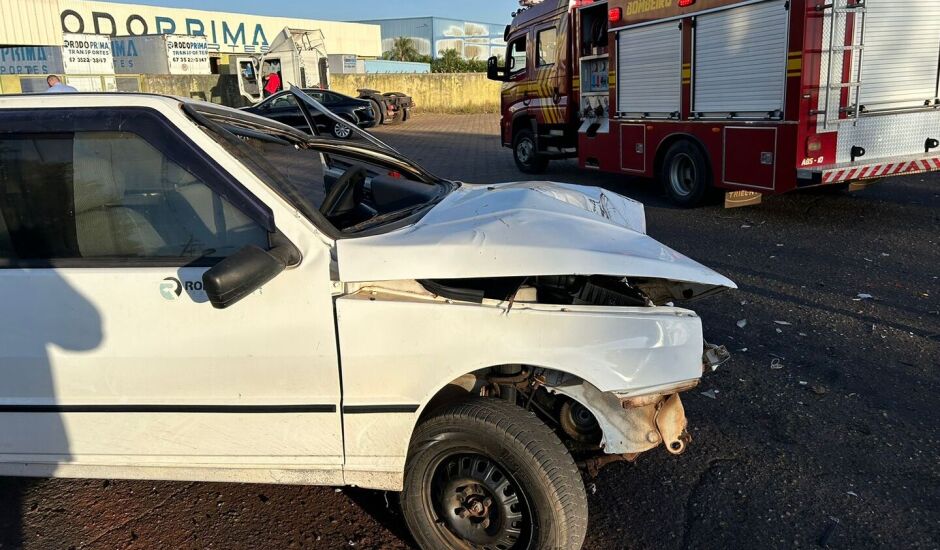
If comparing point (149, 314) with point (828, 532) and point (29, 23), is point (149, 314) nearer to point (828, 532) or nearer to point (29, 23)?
point (828, 532)

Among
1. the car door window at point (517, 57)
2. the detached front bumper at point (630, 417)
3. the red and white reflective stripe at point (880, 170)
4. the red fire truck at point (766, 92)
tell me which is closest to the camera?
the detached front bumper at point (630, 417)

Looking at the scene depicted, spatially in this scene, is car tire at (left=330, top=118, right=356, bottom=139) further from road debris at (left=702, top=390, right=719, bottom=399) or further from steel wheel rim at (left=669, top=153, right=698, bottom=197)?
steel wheel rim at (left=669, top=153, right=698, bottom=197)

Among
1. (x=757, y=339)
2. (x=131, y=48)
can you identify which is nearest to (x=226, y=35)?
(x=131, y=48)

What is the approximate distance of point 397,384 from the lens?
2463mm

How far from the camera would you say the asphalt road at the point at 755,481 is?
289 cm

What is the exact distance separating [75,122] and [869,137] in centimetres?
818

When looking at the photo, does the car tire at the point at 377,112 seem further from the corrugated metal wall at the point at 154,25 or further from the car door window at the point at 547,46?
the corrugated metal wall at the point at 154,25

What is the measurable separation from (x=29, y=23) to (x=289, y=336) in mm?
49175

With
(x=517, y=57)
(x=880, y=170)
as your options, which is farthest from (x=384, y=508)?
(x=517, y=57)

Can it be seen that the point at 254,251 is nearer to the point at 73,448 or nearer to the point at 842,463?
the point at 73,448

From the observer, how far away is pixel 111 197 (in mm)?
2629

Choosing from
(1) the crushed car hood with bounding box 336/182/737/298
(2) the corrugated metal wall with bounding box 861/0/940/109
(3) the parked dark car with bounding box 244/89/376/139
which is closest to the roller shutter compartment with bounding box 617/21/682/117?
(2) the corrugated metal wall with bounding box 861/0/940/109

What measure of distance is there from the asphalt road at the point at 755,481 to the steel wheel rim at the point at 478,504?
386mm

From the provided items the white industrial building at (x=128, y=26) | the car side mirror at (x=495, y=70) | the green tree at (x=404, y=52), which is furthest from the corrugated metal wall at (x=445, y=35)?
the car side mirror at (x=495, y=70)
